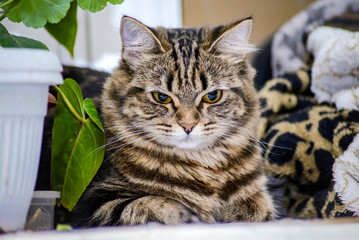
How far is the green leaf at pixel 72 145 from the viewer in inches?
35.3

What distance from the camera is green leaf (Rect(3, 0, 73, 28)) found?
0.82 metres

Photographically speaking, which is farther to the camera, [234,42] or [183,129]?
[234,42]

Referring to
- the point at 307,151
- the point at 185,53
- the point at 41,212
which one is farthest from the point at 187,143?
the point at 307,151

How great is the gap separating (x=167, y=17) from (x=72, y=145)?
1.65 meters

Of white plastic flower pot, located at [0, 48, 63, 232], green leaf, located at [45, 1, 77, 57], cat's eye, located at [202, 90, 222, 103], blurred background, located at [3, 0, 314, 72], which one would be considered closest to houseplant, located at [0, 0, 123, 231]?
white plastic flower pot, located at [0, 48, 63, 232]

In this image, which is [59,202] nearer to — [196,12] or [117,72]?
[117,72]

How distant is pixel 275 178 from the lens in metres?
1.47

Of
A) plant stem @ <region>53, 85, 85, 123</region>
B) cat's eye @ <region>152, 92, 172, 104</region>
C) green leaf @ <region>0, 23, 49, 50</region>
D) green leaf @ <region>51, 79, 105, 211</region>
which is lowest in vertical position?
green leaf @ <region>51, 79, 105, 211</region>

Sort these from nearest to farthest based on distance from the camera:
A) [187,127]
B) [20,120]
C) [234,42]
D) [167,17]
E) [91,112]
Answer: [20,120], [91,112], [187,127], [234,42], [167,17]

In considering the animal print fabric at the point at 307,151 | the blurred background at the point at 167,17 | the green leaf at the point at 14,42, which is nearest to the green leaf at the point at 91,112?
the green leaf at the point at 14,42

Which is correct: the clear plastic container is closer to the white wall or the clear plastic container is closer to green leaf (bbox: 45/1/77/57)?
green leaf (bbox: 45/1/77/57)

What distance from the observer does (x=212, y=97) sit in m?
1.13

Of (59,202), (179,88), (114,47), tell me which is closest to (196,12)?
(114,47)

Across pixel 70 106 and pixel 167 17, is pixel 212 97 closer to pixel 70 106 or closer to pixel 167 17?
pixel 70 106
